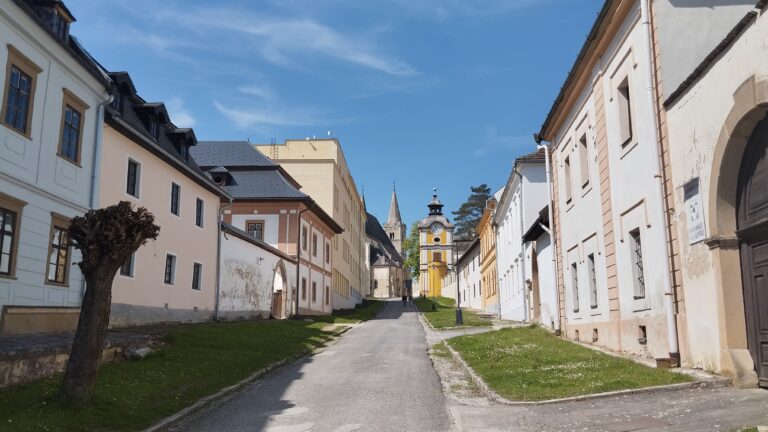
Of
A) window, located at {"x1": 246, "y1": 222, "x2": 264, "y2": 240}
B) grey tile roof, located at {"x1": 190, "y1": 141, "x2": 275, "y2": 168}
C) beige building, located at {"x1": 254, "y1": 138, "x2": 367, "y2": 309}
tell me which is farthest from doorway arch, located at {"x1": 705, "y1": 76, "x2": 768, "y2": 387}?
beige building, located at {"x1": 254, "y1": 138, "x2": 367, "y2": 309}

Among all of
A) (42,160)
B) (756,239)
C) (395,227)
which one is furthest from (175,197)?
(395,227)

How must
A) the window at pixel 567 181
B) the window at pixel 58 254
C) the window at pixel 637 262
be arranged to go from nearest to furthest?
the window at pixel 637 262
the window at pixel 58 254
the window at pixel 567 181

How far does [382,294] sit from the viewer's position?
11006 centimetres

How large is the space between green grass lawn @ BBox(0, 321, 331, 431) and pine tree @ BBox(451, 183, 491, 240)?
3479 inches

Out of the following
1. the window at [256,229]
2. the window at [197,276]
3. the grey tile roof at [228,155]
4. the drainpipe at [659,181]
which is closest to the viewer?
the drainpipe at [659,181]

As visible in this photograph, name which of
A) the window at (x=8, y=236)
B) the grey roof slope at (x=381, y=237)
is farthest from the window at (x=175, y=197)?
the grey roof slope at (x=381, y=237)

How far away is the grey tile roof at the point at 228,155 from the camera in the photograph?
41688 millimetres

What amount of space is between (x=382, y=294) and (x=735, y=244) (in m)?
102

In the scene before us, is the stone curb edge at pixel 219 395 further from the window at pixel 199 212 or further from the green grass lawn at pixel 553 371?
the window at pixel 199 212

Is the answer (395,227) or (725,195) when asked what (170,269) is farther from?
(395,227)

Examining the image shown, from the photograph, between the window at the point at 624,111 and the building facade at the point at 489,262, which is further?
the building facade at the point at 489,262

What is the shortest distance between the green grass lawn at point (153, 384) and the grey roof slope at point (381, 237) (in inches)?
3880

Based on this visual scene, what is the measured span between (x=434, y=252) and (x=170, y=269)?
77.7 metres

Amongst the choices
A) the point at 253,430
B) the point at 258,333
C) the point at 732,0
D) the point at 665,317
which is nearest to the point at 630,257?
the point at 665,317
